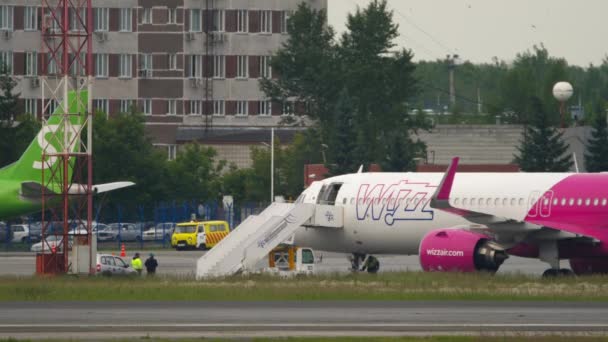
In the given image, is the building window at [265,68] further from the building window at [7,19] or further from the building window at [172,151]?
the building window at [7,19]

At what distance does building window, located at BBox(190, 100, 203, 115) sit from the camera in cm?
13025

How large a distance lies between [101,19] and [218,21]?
10009 millimetres

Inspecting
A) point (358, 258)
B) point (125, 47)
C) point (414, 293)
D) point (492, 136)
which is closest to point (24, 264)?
point (358, 258)

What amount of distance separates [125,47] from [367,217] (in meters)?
81.8

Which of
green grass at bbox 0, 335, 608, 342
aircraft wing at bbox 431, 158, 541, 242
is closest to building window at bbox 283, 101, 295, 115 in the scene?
aircraft wing at bbox 431, 158, 541, 242

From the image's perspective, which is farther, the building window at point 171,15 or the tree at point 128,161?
the building window at point 171,15

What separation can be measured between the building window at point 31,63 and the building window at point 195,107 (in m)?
13.6

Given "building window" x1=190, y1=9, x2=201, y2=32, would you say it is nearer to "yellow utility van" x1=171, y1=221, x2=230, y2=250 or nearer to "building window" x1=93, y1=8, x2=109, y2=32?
"building window" x1=93, y1=8, x2=109, y2=32

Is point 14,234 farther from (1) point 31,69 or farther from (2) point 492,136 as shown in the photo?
(1) point 31,69

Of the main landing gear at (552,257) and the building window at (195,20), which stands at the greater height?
the building window at (195,20)

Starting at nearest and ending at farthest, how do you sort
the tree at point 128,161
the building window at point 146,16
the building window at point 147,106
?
the tree at point 128,161 < the building window at point 146,16 < the building window at point 147,106

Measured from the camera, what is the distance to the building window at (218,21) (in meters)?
129

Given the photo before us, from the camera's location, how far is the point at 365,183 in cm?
4972

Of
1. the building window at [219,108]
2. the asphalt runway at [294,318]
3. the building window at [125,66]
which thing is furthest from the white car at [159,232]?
the asphalt runway at [294,318]
